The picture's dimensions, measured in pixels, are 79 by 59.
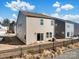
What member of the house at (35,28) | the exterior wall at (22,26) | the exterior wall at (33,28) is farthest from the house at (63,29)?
the exterior wall at (22,26)

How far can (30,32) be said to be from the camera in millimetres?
28406

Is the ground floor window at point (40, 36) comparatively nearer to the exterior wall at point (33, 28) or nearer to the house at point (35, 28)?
the house at point (35, 28)

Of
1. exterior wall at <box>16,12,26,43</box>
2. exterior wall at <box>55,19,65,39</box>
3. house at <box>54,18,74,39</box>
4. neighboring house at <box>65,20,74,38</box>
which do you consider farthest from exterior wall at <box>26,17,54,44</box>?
neighboring house at <box>65,20,74,38</box>

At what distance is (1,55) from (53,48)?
8.63 meters

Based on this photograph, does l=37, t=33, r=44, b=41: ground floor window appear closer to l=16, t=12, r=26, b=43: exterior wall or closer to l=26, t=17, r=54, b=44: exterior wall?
l=26, t=17, r=54, b=44: exterior wall

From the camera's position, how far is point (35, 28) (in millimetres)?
29469

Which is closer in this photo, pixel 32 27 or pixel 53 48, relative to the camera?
pixel 53 48

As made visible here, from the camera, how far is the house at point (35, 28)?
27.9 metres

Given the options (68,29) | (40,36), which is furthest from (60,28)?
(40,36)

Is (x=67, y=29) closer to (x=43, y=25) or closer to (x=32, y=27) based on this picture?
(x=43, y=25)

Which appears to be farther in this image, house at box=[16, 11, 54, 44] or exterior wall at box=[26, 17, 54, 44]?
exterior wall at box=[26, 17, 54, 44]

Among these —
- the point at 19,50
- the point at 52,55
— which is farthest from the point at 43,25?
the point at 19,50

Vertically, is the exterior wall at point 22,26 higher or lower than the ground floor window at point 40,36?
higher

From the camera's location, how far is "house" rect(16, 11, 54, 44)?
27.9 m
